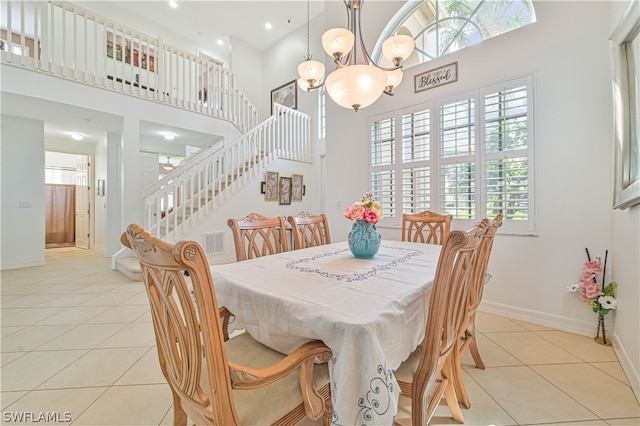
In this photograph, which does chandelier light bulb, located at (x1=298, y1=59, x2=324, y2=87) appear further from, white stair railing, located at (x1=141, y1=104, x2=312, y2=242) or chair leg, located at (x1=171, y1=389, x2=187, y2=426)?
white stair railing, located at (x1=141, y1=104, x2=312, y2=242)

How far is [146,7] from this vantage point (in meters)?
5.73

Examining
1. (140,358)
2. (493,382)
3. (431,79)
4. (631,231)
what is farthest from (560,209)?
(140,358)

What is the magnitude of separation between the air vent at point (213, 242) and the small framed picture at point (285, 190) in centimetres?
155

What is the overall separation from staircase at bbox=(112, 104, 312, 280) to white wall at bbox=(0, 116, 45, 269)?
5.47ft

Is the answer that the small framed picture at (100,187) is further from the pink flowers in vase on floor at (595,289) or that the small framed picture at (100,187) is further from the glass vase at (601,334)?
the glass vase at (601,334)

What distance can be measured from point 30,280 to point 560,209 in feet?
Result: 21.1

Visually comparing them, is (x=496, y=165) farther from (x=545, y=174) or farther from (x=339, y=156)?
(x=339, y=156)

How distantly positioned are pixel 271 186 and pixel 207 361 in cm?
500

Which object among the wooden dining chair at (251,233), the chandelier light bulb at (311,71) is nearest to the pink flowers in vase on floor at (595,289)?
the wooden dining chair at (251,233)

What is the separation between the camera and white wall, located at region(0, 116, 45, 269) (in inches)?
170

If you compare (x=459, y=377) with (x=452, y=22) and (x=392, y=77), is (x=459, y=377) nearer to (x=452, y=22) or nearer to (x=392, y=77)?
(x=392, y=77)

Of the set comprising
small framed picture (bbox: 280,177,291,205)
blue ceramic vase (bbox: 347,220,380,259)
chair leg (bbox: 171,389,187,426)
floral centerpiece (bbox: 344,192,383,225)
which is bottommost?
chair leg (bbox: 171,389,187,426)

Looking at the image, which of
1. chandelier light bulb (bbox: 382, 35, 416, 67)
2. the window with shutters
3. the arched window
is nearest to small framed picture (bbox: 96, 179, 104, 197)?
the window with shutters

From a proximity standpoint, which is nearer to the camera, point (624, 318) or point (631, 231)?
point (631, 231)
